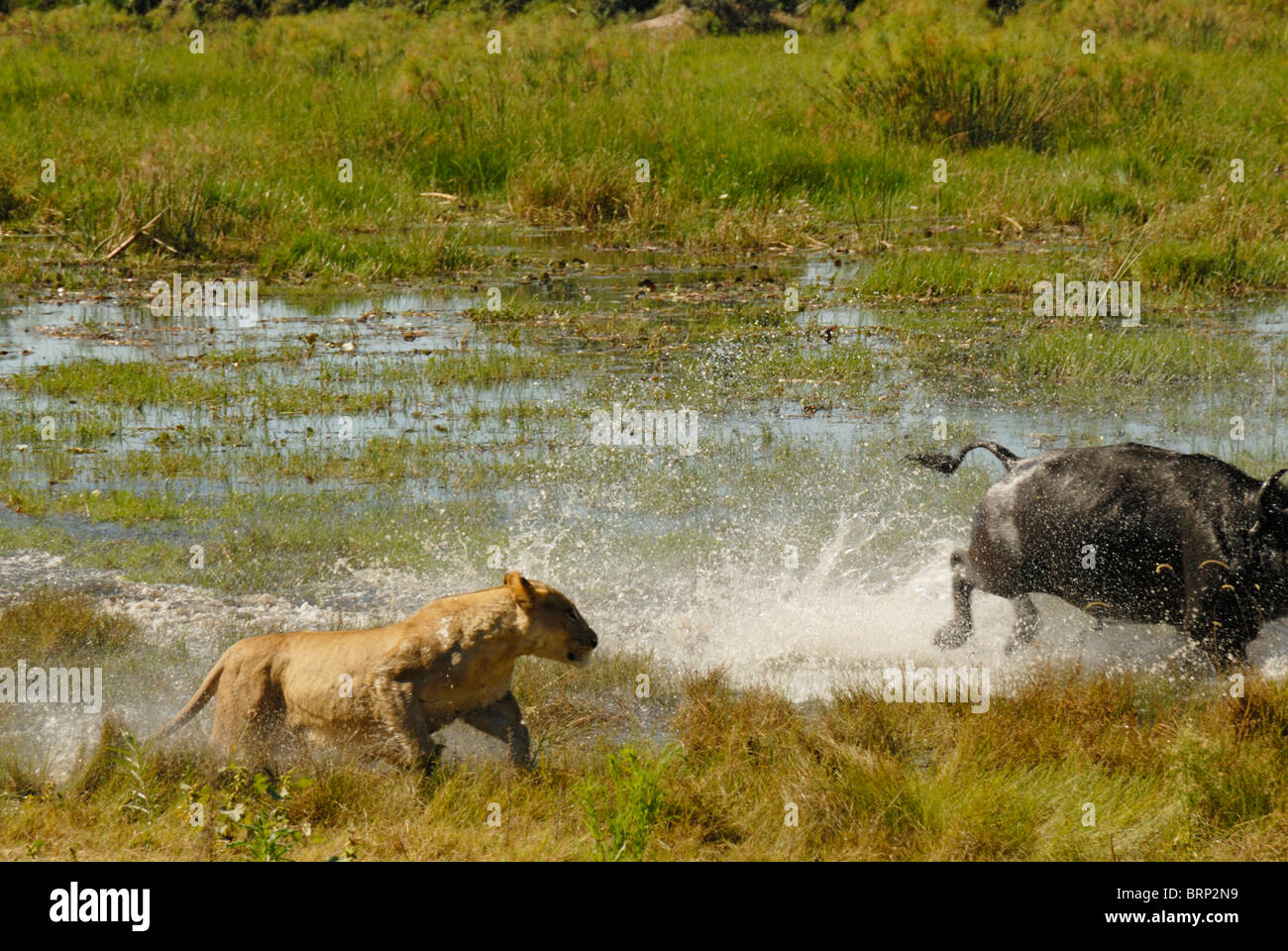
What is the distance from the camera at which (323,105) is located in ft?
65.4

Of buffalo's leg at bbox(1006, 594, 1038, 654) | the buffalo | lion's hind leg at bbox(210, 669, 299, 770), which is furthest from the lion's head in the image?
buffalo's leg at bbox(1006, 594, 1038, 654)

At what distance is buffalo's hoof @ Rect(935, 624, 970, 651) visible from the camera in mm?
6895

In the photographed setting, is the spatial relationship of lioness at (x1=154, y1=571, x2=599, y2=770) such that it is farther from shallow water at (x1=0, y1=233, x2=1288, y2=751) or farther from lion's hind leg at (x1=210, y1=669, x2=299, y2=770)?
shallow water at (x1=0, y1=233, x2=1288, y2=751)

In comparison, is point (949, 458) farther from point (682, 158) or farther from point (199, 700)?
point (682, 158)

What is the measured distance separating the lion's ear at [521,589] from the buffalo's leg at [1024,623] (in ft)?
8.72

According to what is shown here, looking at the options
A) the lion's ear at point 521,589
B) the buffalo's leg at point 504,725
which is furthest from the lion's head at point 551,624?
the buffalo's leg at point 504,725

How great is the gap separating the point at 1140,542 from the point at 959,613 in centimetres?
106

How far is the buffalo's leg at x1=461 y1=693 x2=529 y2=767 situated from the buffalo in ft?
7.96

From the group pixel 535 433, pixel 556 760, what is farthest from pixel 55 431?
pixel 556 760

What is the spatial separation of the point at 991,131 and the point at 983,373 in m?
9.26

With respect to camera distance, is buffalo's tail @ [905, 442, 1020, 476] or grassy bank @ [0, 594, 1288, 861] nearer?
grassy bank @ [0, 594, 1288, 861]

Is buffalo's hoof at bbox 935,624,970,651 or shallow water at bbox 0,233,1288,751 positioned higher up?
shallow water at bbox 0,233,1288,751

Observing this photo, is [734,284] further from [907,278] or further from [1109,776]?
[1109,776]

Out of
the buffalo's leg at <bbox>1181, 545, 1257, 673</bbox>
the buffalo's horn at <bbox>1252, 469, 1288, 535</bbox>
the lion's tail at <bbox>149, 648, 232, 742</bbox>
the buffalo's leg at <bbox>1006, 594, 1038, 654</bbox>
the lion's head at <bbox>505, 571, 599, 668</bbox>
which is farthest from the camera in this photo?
the buffalo's leg at <bbox>1006, 594, 1038, 654</bbox>
